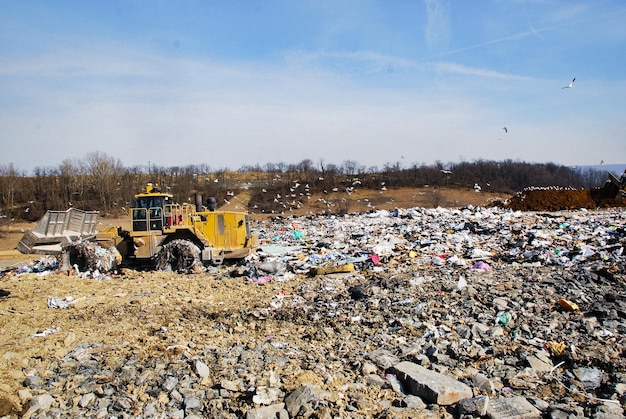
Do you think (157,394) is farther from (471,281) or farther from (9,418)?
Answer: (471,281)

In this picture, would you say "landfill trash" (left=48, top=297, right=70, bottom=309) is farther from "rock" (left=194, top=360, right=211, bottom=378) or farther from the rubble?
"rock" (left=194, top=360, right=211, bottom=378)

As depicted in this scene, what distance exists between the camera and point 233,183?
117 feet

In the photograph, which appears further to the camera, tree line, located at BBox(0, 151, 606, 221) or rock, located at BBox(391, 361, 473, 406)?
tree line, located at BBox(0, 151, 606, 221)

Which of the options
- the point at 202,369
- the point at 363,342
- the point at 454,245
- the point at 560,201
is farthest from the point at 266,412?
the point at 560,201

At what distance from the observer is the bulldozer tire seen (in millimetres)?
8711

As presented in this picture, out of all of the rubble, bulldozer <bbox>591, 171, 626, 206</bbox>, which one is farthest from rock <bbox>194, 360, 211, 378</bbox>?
bulldozer <bbox>591, 171, 626, 206</bbox>

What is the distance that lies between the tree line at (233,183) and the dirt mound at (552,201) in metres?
6.98

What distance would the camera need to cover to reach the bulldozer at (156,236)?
8.70 m

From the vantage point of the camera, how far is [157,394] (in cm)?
353

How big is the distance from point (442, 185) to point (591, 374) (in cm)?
2709

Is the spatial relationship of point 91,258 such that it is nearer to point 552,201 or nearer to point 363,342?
point 363,342

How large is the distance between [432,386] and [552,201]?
60.7 ft

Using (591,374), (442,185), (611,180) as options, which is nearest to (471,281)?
(591,374)

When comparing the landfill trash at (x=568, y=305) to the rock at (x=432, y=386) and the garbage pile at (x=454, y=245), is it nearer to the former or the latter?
the garbage pile at (x=454, y=245)
